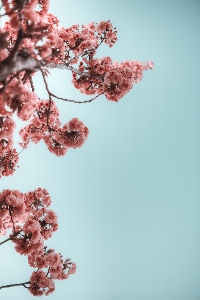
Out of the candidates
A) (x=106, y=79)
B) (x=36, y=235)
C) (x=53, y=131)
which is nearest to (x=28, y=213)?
(x=36, y=235)

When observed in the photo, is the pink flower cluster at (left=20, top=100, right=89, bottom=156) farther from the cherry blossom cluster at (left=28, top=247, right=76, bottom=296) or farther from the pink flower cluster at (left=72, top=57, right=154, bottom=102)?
the cherry blossom cluster at (left=28, top=247, right=76, bottom=296)

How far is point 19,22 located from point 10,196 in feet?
12.4

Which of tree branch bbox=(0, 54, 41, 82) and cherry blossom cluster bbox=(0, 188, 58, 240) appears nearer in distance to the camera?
tree branch bbox=(0, 54, 41, 82)

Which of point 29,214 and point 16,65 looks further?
point 29,214

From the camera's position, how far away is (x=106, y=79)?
18.6 feet

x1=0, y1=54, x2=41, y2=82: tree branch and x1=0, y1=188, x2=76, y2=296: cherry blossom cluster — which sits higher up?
x1=0, y1=54, x2=41, y2=82: tree branch

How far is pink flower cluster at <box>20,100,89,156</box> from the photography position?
5.75 m

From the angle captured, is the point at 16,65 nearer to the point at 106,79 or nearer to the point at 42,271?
the point at 106,79

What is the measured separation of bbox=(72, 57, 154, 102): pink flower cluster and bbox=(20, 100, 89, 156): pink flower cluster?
109 cm

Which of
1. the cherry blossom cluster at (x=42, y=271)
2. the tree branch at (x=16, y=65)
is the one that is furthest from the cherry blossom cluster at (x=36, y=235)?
the tree branch at (x=16, y=65)

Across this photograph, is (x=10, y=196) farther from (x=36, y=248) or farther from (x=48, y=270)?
(x=48, y=270)

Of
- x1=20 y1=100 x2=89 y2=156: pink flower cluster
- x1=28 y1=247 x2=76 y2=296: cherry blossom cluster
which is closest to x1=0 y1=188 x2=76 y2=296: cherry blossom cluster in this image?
x1=28 y1=247 x2=76 y2=296: cherry blossom cluster

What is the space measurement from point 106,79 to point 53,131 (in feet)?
6.03

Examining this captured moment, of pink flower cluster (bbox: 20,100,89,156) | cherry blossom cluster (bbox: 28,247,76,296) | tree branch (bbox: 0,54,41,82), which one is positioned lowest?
cherry blossom cluster (bbox: 28,247,76,296)
